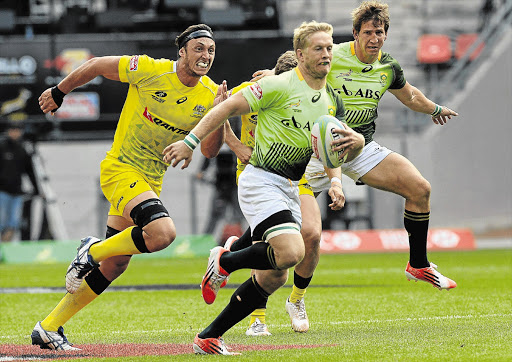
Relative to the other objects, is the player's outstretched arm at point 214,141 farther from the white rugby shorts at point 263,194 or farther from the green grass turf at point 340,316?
the green grass turf at point 340,316

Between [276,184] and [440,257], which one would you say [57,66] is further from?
[276,184]

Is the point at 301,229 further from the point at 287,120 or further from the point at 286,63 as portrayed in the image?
→ the point at 287,120

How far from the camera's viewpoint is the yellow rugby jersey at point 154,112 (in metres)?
7.59

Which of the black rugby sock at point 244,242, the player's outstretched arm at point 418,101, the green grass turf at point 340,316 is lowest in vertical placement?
the green grass turf at point 340,316

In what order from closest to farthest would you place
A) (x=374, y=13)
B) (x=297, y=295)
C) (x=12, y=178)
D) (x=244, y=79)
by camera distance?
1. (x=374, y=13)
2. (x=297, y=295)
3. (x=12, y=178)
4. (x=244, y=79)

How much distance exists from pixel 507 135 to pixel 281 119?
17.8m

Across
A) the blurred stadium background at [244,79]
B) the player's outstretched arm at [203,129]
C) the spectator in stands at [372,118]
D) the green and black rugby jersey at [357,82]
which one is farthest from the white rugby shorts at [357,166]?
the blurred stadium background at [244,79]

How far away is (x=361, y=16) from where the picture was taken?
26.5 feet

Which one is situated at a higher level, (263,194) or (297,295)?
(263,194)

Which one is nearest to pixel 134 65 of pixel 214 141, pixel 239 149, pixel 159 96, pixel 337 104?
pixel 159 96

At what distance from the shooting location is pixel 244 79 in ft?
64.5

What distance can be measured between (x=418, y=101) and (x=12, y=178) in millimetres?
12523

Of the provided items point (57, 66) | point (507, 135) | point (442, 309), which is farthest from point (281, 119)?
point (507, 135)

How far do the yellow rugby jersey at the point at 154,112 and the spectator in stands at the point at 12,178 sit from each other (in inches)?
483
